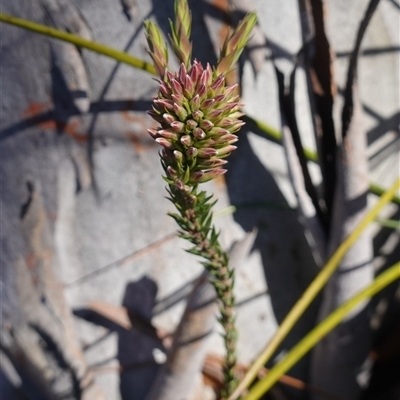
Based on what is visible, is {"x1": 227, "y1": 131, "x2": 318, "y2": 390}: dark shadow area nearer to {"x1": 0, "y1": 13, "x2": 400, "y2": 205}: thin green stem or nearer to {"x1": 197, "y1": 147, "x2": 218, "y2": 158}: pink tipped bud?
{"x1": 0, "y1": 13, "x2": 400, "y2": 205}: thin green stem

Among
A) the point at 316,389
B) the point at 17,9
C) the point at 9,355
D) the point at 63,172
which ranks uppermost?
the point at 17,9

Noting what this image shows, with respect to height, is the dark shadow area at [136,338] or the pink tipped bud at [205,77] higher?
the pink tipped bud at [205,77]

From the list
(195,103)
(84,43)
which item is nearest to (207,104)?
(195,103)

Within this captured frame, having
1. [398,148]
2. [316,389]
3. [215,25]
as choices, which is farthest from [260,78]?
[316,389]

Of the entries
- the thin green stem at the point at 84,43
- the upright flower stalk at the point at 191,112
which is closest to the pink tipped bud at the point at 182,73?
the upright flower stalk at the point at 191,112

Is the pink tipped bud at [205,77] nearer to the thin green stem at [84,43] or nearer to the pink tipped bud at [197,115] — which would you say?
the pink tipped bud at [197,115]

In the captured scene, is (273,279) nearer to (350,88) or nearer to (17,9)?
(350,88)

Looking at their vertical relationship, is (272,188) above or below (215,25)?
below
